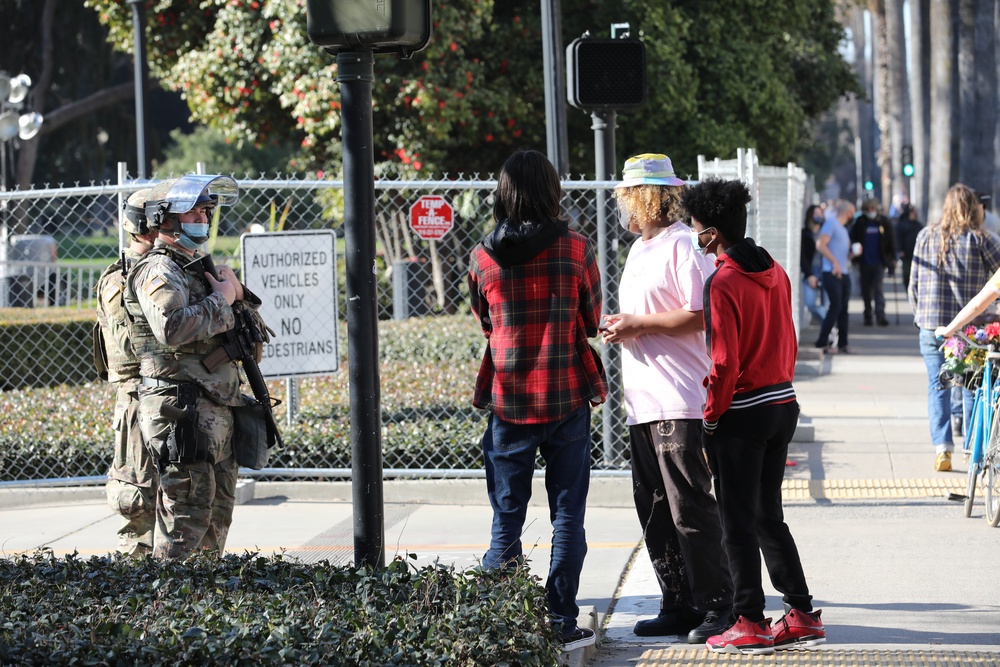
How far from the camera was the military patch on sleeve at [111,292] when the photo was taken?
17.2ft

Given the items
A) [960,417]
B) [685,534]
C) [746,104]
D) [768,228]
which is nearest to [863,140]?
[746,104]

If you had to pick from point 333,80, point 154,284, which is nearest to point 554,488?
point 154,284

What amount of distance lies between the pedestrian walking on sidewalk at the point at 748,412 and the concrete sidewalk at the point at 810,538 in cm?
15

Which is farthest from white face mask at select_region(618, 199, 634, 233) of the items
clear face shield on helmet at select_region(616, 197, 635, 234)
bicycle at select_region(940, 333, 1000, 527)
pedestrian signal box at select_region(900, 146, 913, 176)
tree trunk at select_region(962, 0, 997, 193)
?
pedestrian signal box at select_region(900, 146, 913, 176)

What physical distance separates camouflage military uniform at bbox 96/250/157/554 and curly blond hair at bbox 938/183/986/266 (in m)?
5.60

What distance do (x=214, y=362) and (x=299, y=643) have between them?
1545 mm

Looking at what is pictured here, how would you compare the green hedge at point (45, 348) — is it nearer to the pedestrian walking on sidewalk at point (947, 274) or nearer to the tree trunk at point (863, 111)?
the pedestrian walking on sidewalk at point (947, 274)

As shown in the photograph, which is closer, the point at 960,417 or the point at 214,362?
the point at 214,362

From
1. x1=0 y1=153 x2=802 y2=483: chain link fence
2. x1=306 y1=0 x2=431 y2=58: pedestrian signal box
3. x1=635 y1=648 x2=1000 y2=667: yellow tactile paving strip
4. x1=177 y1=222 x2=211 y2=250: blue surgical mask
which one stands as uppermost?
x1=306 y1=0 x2=431 y2=58: pedestrian signal box

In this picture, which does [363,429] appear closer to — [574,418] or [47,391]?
[574,418]

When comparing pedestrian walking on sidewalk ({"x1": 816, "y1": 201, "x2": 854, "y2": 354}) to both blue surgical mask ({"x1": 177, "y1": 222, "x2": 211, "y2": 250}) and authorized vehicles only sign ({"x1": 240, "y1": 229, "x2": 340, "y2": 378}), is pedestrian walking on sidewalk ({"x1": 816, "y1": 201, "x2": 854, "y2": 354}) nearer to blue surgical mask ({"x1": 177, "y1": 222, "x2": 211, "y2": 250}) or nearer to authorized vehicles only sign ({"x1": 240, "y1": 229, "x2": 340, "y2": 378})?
authorized vehicles only sign ({"x1": 240, "y1": 229, "x2": 340, "y2": 378})

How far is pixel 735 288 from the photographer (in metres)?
4.67

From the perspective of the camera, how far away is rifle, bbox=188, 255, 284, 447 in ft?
16.4

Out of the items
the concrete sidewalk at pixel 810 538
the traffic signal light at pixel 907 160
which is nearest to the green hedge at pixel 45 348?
the concrete sidewalk at pixel 810 538
